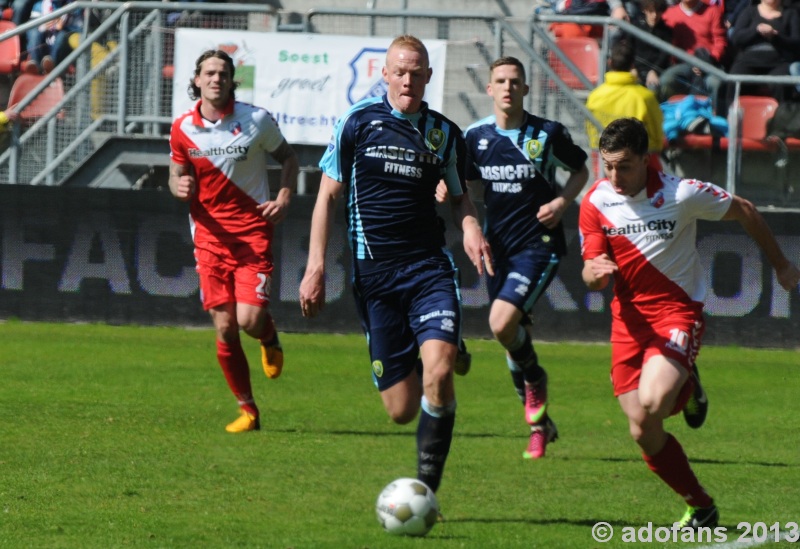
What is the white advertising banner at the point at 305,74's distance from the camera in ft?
52.1

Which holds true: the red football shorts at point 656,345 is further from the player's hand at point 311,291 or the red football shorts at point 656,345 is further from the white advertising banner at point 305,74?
the white advertising banner at point 305,74

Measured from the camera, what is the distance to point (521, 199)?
9.70m

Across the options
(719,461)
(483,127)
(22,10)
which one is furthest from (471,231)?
(22,10)

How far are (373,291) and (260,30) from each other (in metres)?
9.67

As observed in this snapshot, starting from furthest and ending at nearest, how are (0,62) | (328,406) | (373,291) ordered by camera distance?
1. (0,62)
2. (328,406)
3. (373,291)

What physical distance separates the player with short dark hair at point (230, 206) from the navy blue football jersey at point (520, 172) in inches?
57.7

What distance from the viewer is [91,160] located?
662 inches

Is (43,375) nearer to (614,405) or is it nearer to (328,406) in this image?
(328,406)

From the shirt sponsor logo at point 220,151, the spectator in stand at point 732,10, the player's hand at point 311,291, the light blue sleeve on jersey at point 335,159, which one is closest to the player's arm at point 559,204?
the shirt sponsor logo at point 220,151

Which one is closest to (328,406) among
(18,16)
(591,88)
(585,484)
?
(585,484)

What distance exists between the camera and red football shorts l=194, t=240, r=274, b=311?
9.94m

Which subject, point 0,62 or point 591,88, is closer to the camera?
point 591,88

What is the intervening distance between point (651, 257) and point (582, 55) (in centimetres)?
973

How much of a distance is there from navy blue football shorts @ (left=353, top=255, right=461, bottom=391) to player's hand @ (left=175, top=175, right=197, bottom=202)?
283cm
